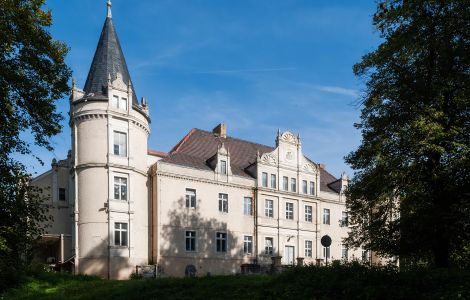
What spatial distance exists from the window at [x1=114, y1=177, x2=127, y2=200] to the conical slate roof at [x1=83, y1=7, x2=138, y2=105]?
19.9ft

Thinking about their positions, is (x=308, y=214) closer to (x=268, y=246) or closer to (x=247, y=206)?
(x=268, y=246)

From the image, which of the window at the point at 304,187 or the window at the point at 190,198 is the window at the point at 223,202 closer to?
the window at the point at 190,198

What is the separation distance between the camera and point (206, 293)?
52.8 ft

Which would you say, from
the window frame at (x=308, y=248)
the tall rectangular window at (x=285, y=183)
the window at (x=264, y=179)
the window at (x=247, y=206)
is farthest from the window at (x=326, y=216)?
the window at (x=247, y=206)

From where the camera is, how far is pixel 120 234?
3400 cm

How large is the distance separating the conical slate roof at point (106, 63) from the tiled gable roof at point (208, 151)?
634 centimetres

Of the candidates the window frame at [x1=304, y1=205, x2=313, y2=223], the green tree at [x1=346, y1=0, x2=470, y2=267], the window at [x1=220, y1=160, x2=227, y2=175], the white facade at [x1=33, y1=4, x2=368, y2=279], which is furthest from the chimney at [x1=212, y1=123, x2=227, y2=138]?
the green tree at [x1=346, y1=0, x2=470, y2=267]

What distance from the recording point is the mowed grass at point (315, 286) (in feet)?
42.7

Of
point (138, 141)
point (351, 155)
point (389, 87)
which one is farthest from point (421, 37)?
point (138, 141)

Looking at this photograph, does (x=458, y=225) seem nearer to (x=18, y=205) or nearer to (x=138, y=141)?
(x=18, y=205)

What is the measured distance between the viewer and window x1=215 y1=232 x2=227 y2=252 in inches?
1556

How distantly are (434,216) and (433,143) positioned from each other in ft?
8.85

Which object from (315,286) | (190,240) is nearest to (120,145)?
(190,240)

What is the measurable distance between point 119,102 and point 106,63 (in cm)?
340
